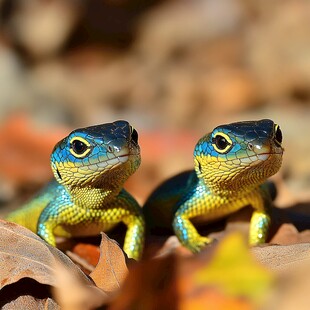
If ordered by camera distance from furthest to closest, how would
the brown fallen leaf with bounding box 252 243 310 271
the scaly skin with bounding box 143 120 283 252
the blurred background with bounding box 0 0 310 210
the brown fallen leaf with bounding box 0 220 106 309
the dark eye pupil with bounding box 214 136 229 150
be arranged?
the blurred background with bounding box 0 0 310 210 → the dark eye pupil with bounding box 214 136 229 150 → the scaly skin with bounding box 143 120 283 252 → the brown fallen leaf with bounding box 0 220 106 309 → the brown fallen leaf with bounding box 252 243 310 271

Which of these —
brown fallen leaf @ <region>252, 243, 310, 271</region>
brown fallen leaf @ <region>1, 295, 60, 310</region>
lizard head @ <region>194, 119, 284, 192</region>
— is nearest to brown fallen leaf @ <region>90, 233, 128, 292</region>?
brown fallen leaf @ <region>1, 295, 60, 310</region>

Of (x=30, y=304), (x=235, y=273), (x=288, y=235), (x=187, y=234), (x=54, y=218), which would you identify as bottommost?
(x=288, y=235)

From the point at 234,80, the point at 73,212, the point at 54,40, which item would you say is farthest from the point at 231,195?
the point at 54,40

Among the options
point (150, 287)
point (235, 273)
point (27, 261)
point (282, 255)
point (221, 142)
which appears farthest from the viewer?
point (221, 142)

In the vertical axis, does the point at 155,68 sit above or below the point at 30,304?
below

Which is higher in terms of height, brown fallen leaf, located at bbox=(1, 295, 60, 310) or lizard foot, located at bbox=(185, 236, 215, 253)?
brown fallen leaf, located at bbox=(1, 295, 60, 310)

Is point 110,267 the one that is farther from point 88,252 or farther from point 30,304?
point 88,252

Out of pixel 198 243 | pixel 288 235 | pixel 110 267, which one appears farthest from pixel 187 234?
pixel 110 267

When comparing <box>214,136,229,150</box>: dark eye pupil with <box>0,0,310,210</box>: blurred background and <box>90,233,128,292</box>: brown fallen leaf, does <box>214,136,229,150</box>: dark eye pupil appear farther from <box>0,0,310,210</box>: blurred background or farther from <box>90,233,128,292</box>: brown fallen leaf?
<box>0,0,310,210</box>: blurred background
